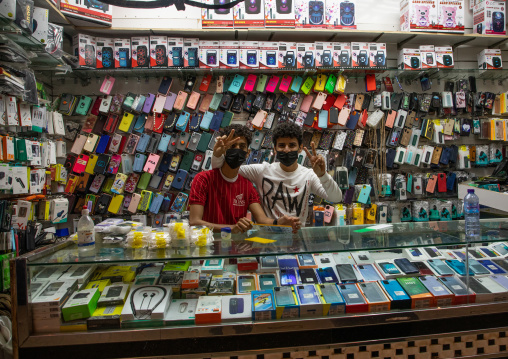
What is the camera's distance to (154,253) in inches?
60.6

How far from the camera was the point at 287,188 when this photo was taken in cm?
248

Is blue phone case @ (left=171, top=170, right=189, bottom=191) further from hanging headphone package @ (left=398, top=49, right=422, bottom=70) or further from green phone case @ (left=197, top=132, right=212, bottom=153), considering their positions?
hanging headphone package @ (left=398, top=49, right=422, bottom=70)

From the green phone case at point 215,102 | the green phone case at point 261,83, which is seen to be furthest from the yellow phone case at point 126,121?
the green phone case at point 261,83

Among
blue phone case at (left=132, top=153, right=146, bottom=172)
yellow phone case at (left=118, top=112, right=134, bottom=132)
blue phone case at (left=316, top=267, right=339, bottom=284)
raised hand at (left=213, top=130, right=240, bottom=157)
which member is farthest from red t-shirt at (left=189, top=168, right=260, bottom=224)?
yellow phone case at (left=118, top=112, right=134, bottom=132)

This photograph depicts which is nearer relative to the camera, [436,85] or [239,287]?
[239,287]

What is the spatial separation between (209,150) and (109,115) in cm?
129

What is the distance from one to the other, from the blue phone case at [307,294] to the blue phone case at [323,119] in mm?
2856

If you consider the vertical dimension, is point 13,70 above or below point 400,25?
below

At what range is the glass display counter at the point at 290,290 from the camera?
1.37 m

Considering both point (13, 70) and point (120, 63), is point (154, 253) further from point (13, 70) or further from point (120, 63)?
point (120, 63)

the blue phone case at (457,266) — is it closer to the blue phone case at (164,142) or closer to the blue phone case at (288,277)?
the blue phone case at (288,277)

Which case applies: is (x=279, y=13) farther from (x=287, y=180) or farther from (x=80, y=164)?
(x=80, y=164)

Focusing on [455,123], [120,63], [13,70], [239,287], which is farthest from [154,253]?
[455,123]

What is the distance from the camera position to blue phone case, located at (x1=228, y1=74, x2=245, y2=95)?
407 centimetres
